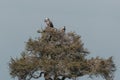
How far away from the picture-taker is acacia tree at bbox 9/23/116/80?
29984 mm

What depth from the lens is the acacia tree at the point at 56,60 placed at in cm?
2998

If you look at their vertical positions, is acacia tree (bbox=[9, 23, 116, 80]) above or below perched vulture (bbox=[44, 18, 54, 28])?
below

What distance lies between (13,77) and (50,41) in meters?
4.66

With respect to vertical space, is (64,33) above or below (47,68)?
above

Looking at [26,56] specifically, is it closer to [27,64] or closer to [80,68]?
[27,64]

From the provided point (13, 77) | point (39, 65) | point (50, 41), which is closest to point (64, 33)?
point (50, 41)

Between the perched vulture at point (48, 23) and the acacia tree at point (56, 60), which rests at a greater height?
the perched vulture at point (48, 23)

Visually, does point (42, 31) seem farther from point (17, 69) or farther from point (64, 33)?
point (17, 69)

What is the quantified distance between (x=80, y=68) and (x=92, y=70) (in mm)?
980

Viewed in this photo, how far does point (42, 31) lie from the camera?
29.8 meters

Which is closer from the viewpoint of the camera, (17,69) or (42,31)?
(42,31)

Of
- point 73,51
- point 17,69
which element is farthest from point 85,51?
point 17,69

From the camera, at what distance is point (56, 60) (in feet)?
99.6

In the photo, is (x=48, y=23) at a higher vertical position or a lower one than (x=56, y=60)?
higher
